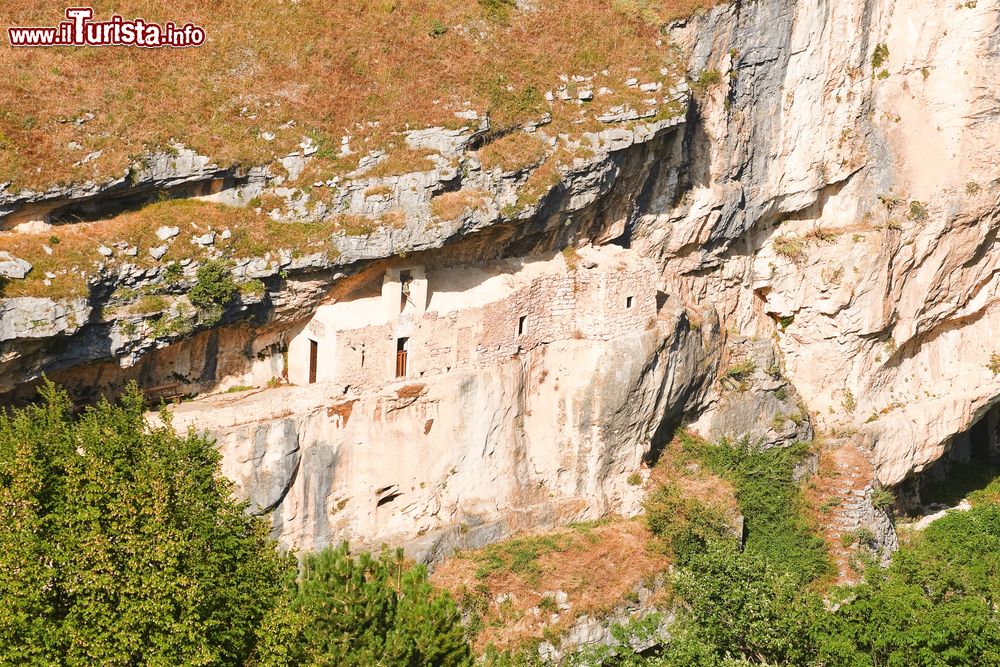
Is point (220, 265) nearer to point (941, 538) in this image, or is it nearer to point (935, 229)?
point (935, 229)

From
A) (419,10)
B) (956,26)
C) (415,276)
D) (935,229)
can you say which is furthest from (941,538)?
(419,10)

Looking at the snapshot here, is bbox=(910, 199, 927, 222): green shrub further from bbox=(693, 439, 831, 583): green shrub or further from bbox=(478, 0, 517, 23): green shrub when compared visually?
bbox=(478, 0, 517, 23): green shrub

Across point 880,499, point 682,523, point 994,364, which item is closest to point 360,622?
point 682,523

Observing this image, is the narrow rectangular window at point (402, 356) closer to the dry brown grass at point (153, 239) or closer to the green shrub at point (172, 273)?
the dry brown grass at point (153, 239)

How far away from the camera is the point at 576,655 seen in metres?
30.7

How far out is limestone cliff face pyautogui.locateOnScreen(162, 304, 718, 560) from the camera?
1196 inches

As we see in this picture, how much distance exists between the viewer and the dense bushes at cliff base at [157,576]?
21.7 metres

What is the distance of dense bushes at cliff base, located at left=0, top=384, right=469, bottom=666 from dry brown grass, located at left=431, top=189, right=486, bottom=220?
7996mm

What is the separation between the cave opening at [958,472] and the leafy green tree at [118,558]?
2594cm

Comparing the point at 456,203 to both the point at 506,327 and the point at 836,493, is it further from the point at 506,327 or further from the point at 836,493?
the point at 836,493

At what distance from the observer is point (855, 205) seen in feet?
132

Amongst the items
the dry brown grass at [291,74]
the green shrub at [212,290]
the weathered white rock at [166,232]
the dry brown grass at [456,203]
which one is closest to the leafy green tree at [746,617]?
the dry brown grass at [456,203]

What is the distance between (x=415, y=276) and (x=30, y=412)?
9057mm
